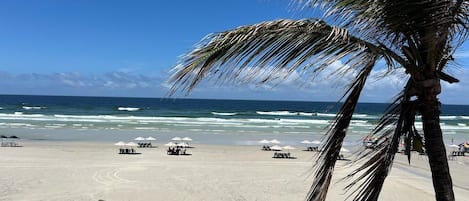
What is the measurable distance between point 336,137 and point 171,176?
13885mm

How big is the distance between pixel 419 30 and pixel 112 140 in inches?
1159

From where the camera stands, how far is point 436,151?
7.59 ft

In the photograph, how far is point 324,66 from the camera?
2.28m

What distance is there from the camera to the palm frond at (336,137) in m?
2.72

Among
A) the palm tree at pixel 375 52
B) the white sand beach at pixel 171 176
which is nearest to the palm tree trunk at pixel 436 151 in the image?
the palm tree at pixel 375 52

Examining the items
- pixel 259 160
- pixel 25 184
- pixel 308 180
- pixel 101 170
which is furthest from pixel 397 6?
pixel 259 160

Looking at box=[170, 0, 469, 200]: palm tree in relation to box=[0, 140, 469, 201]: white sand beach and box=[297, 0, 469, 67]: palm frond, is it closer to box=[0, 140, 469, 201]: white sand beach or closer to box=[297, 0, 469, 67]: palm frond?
box=[297, 0, 469, 67]: palm frond

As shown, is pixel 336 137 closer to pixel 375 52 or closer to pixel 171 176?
pixel 375 52

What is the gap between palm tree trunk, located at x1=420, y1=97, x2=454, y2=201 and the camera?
232 centimetres

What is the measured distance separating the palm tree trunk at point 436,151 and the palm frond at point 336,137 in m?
0.47

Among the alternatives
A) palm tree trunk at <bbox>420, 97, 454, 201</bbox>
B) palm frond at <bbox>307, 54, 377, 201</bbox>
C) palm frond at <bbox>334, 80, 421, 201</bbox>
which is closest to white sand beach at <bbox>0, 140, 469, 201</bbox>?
palm frond at <bbox>307, 54, 377, 201</bbox>

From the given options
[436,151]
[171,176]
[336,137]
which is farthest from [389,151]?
[171,176]

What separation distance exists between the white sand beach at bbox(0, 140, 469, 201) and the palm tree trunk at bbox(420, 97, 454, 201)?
7279 mm

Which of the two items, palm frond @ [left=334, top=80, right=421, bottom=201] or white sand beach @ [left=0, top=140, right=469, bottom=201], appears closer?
palm frond @ [left=334, top=80, right=421, bottom=201]
